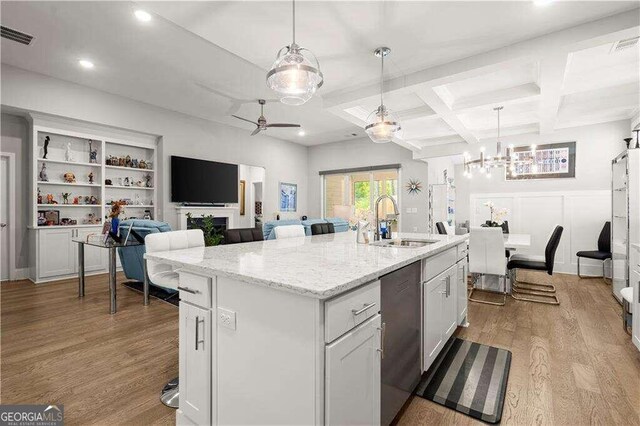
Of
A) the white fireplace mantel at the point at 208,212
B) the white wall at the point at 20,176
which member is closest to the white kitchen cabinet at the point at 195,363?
the white fireplace mantel at the point at 208,212

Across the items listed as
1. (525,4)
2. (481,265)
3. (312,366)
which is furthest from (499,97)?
(312,366)

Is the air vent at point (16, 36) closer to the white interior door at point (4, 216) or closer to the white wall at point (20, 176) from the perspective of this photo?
the white wall at point (20, 176)

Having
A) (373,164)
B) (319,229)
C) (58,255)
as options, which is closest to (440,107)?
(319,229)

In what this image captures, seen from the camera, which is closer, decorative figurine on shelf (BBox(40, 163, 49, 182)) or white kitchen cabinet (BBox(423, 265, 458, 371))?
white kitchen cabinet (BBox(423, 265, 458, 371))

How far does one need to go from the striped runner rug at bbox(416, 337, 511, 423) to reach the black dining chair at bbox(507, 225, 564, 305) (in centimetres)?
182

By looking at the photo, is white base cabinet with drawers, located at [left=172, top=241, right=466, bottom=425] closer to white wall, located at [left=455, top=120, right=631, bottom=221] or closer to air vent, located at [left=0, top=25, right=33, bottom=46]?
air vent, located at [left=0, top=25, right=33, bottom=46]

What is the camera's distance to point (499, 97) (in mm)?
4078

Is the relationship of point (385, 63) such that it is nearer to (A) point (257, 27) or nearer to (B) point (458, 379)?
(A) point (257, 27)

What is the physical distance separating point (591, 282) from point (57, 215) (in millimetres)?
8659

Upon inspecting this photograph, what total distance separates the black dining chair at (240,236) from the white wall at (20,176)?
431cm

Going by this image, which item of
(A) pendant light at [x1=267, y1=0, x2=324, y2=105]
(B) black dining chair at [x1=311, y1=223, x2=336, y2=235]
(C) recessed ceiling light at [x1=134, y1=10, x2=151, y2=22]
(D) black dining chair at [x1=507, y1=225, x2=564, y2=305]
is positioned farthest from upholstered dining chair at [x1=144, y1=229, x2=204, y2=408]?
(D) black dining chair at [x1=507, y1=225, x2=564, y2=305]

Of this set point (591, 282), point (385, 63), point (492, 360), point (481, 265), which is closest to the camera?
point (492, 360)

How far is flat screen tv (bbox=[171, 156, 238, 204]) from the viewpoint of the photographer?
5897 mm

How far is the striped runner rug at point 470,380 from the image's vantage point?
1766 millimetres
